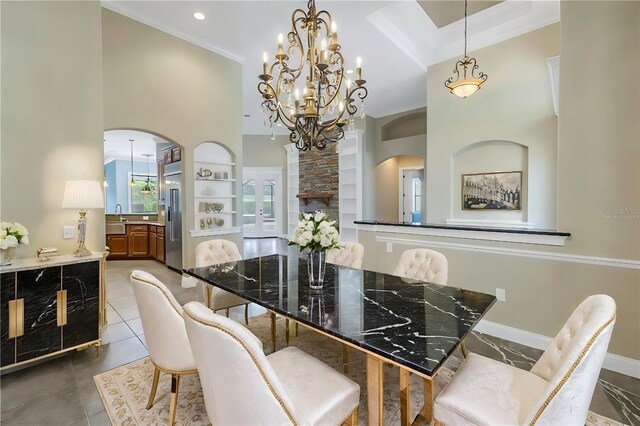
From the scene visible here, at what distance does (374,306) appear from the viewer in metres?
1.73

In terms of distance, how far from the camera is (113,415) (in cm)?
188

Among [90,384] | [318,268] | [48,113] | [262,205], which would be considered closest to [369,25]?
[318,268]

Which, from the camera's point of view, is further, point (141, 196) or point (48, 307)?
point (141, 196)

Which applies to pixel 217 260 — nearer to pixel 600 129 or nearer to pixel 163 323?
pixel 163 323

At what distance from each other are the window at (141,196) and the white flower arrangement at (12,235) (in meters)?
8.75

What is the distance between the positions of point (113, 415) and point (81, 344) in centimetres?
99

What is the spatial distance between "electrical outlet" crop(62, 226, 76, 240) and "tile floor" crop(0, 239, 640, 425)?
1.01m

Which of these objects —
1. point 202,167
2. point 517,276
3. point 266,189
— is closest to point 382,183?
point 266,189

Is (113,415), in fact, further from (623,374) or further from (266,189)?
(266,189)

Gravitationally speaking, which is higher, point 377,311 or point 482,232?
point 482,232

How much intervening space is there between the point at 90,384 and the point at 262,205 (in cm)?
850

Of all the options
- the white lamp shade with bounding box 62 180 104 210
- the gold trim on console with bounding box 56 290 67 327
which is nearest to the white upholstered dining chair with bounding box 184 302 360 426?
the gold trim on console with bounding box 56 290 67 327

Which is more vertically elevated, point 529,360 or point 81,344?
point 81,344

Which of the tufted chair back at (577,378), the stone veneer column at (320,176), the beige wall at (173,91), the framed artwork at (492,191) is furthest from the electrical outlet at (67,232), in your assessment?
the stone veneer column at (320,176)
